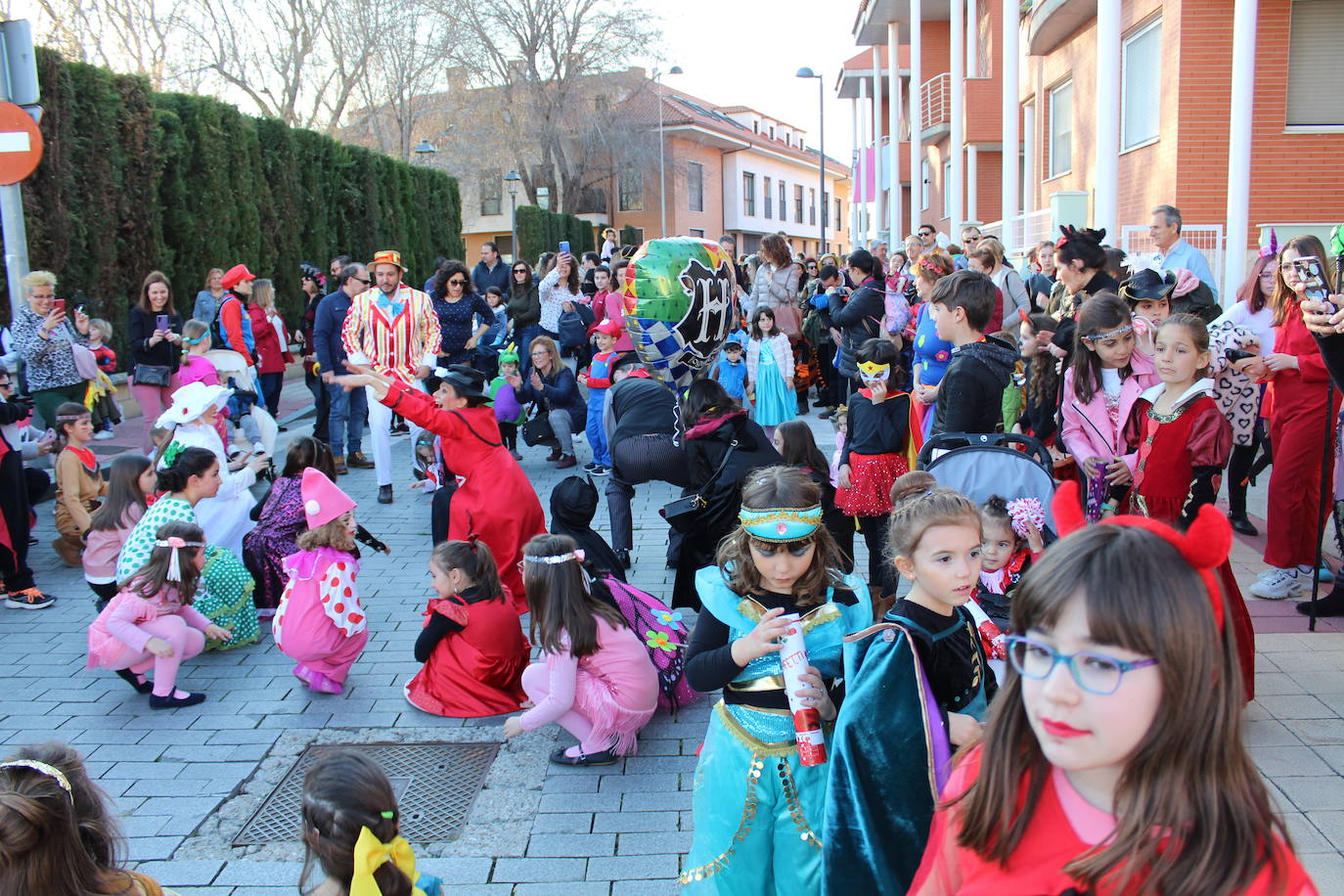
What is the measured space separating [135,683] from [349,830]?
3259mm

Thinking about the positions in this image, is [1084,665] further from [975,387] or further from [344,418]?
[344,418]

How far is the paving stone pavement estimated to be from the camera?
3664 millimetres

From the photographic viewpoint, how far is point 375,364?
29.3 ft

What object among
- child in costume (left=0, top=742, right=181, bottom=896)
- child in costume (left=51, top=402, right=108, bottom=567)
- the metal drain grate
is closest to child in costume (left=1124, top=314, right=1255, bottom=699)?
the metal drain grate

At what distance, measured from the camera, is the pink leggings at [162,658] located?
16.7 ft

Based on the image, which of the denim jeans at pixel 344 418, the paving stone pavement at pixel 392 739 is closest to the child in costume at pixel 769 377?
the denim jeans at pixel 344 418

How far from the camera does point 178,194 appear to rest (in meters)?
14.3

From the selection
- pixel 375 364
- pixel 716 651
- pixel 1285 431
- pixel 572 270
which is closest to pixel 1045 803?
pixel 716 651

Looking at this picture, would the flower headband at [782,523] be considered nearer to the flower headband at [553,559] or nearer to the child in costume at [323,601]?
the flower headband at [553,559]

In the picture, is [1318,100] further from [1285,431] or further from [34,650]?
[34,650]

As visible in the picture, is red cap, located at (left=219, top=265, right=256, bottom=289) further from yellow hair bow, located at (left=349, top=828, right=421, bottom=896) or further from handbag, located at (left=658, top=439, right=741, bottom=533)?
yellow hair bow, located at (left=349, top=828, right=421, bottom=896)

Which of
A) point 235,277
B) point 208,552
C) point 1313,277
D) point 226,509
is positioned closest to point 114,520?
point 226,509

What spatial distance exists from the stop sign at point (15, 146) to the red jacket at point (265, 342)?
3263 millimetres

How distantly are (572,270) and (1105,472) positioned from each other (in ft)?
31.6
